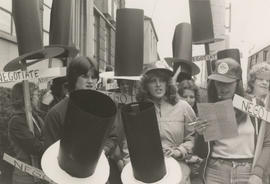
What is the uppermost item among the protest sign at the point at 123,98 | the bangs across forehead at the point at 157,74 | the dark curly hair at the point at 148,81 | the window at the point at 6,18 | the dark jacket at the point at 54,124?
the window at the point at 6,18

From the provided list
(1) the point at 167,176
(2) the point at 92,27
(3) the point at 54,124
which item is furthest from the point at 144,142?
(2) the point at 92,27

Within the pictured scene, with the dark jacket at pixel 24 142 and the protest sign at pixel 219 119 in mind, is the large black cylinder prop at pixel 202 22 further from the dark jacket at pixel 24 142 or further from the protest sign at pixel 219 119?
the dark jacket at pixel 24 142

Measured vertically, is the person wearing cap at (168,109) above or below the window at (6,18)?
below

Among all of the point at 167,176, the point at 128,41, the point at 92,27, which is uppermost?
the point at 92,27

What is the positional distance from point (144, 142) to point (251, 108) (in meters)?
0.87

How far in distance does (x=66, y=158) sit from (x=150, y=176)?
482mm

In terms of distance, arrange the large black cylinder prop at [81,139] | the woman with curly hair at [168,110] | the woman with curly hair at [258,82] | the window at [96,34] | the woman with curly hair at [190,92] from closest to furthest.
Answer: the large black cylinder prop at [81,139]
the woman with curly hair at [258,82]
the woman with curly hair at [168,110]
the woman with curly hair at [190,92]
the window at [96,34]

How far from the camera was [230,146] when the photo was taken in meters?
2.71

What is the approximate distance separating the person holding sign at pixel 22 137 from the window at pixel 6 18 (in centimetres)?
198

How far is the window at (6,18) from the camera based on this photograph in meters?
4.93

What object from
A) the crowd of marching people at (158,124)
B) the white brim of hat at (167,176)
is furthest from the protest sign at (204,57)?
the white brim of hat at (167,176)

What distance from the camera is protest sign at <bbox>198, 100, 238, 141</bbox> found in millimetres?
2615

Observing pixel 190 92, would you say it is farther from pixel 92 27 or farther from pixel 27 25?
pixel 92 27

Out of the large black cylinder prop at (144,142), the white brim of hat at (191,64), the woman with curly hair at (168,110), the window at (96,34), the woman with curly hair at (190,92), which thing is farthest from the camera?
the window at (96,34)
